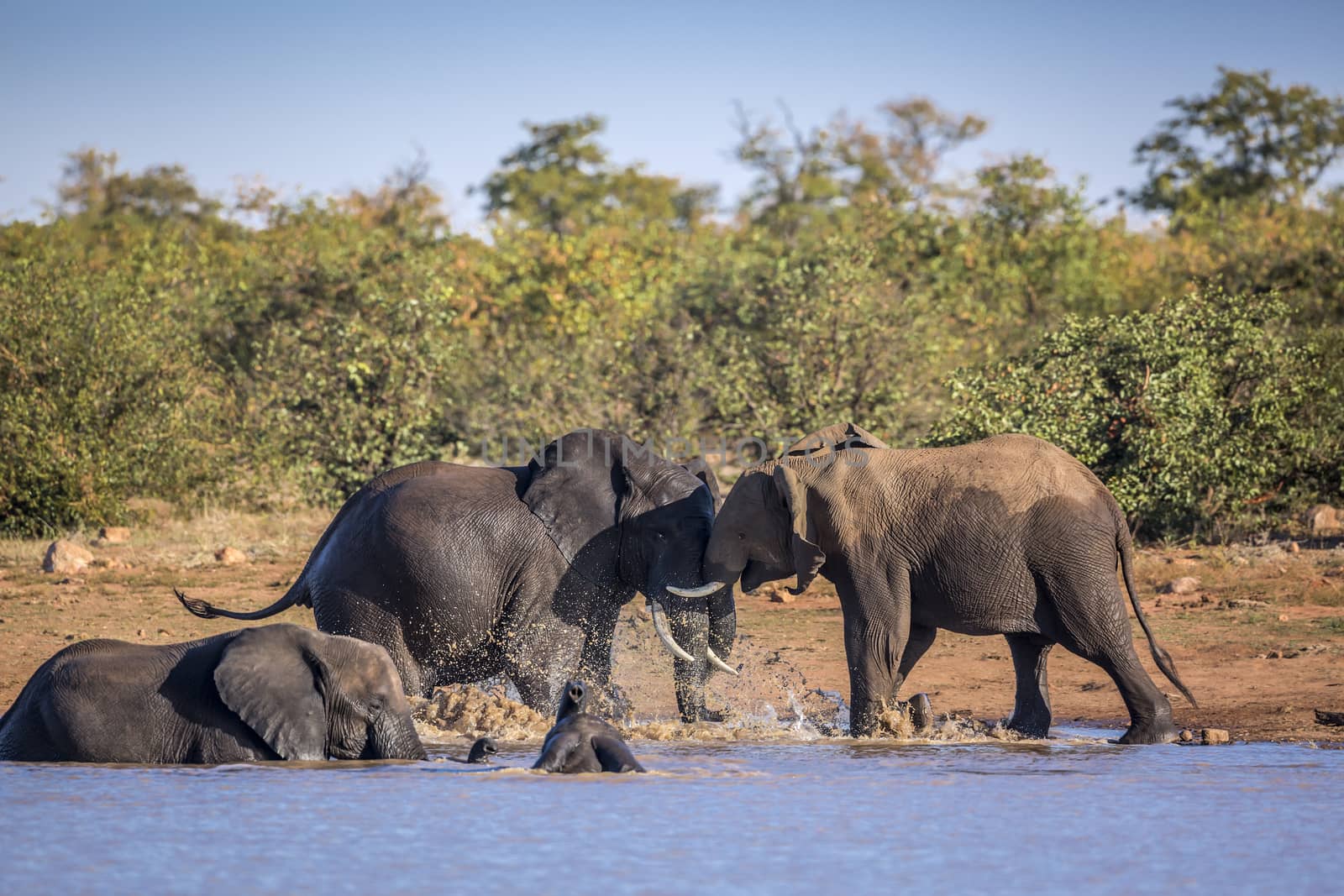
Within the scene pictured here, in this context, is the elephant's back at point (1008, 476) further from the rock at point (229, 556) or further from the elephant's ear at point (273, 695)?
the rock at point (229, 556)

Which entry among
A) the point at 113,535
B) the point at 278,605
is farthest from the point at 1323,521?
the point at 113,535

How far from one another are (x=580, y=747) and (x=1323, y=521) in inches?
351

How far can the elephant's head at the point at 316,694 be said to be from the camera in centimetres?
738

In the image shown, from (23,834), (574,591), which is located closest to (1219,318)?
(574,591)

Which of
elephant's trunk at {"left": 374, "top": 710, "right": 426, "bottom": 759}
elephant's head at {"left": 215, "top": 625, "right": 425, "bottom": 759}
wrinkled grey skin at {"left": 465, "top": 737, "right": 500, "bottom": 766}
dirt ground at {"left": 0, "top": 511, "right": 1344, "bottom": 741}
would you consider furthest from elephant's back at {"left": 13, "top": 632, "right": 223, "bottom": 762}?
dirt ground at {"left": 0, "top": 511, "right": 1344, "bottom": 741}

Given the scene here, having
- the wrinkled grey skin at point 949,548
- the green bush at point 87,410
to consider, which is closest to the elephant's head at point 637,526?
the wrinkled grey skin at point 949,548

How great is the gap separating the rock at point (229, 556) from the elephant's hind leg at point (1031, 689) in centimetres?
739

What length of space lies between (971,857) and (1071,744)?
108 inches

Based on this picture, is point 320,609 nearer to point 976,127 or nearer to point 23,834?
point 23,834

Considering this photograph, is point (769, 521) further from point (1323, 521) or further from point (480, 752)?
point (1323, 521)

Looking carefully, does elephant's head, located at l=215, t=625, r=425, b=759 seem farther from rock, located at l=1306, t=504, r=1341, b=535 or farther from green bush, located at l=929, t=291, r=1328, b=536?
rock, located at l=1306, t=504, r=1341, b=535

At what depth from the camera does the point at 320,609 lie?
9.04 metres

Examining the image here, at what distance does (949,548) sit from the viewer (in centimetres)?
890

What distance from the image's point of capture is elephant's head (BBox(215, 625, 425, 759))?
7.38 meters
